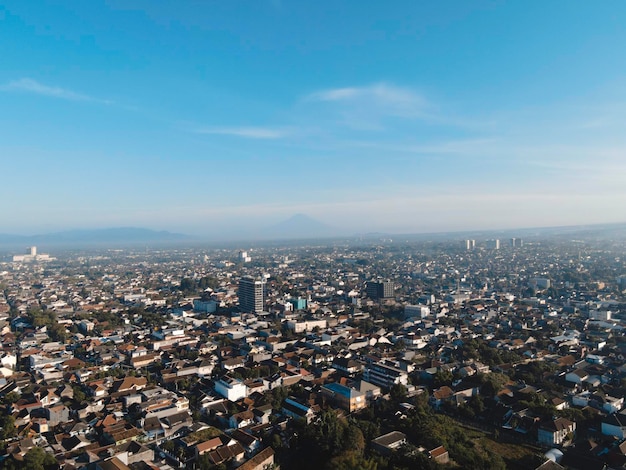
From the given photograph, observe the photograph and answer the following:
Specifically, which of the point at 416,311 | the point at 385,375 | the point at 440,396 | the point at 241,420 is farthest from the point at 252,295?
the point at 440,396

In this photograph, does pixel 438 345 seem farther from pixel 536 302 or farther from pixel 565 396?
pixel 536 302

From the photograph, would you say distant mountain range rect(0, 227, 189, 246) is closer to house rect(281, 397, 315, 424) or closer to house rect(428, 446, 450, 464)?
house rect(281, 397, 315, 424)

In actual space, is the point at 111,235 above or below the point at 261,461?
above

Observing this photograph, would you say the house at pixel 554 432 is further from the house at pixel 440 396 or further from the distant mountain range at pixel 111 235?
the distant mountain range at pixel 111 235

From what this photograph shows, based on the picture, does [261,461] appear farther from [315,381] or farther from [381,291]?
[381,291]

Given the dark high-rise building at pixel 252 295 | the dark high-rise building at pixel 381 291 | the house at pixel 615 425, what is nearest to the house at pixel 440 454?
the house at pixel 615 425

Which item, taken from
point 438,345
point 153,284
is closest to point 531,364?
point 438,345

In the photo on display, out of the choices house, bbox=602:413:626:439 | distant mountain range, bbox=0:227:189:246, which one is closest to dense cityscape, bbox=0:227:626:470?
house, bbox=602:413:626:439
